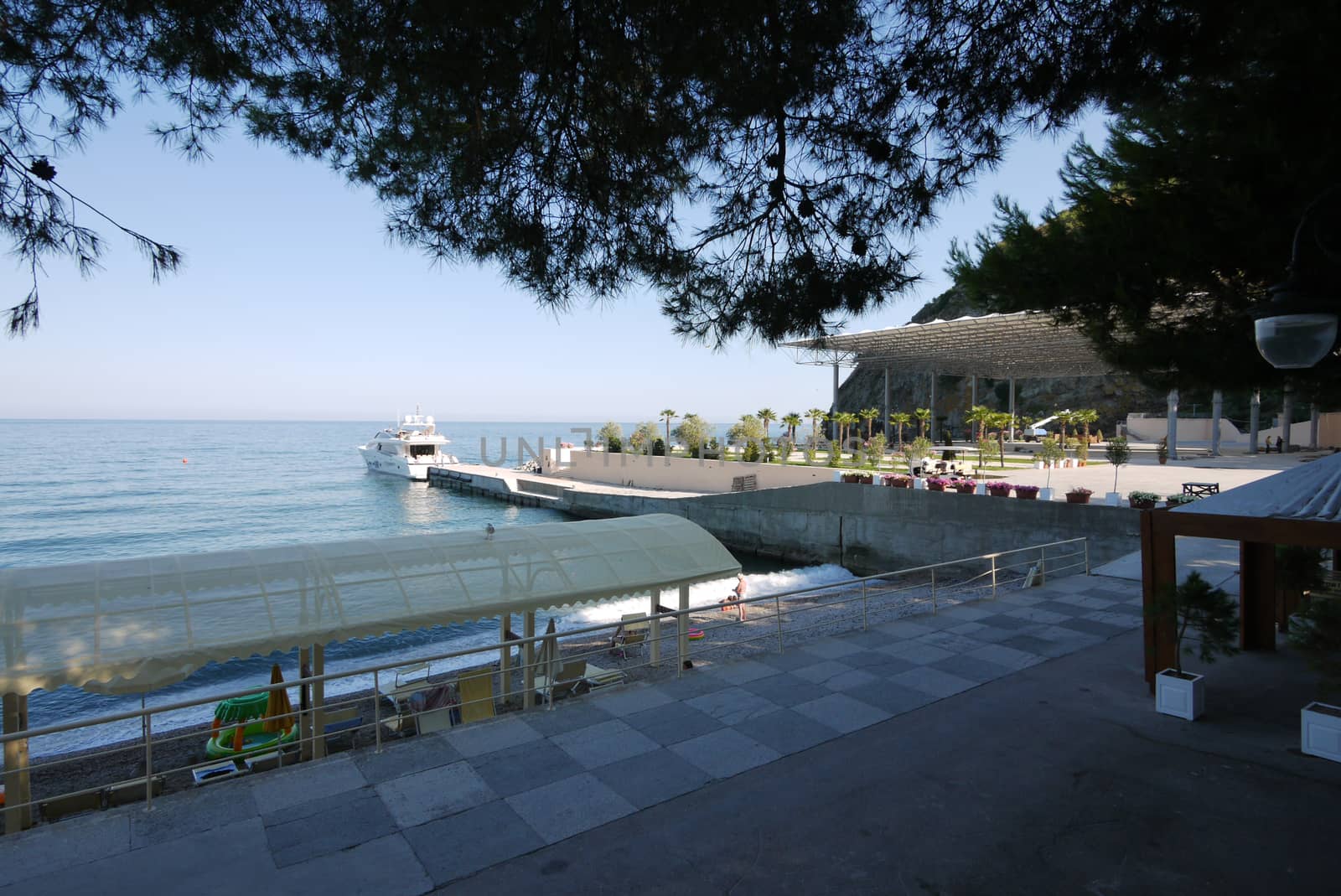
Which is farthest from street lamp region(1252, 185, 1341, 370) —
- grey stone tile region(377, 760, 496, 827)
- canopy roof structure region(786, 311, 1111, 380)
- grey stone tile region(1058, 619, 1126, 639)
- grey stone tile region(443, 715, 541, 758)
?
canopy roof structure region(786, 311, 1111, 380)

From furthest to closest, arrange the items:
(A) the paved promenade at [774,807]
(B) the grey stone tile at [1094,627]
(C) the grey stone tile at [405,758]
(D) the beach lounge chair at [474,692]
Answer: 1. (B) the grey stone tile at [1094,627]
2. (D) the beach lounge chair at [474,692]
3. (C) the grey stone tile at [405,758]
4. (A) the paved promenade at [774,807]

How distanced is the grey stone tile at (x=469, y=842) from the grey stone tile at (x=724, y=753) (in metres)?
1.58

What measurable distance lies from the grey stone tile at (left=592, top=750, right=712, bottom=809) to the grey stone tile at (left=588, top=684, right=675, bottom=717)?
1097mm

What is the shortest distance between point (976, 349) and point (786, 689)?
135 ft

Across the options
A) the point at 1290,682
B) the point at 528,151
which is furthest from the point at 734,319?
the point at 1290,682

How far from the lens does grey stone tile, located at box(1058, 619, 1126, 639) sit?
982 cm

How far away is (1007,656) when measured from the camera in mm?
8750

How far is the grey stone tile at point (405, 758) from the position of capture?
5551 millimetres

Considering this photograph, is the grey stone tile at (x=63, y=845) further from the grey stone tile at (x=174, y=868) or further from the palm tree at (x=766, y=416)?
the palm tree at (x=766, y=416)

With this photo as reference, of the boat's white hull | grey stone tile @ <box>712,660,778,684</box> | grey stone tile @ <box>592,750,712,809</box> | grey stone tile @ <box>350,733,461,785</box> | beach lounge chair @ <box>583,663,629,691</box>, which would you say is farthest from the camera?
the boat's white hull

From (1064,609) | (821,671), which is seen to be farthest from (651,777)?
(1064,609)

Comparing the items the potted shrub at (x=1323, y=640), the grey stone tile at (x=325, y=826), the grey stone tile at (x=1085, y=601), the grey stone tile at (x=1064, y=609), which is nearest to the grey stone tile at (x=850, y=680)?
the potted shrub at (x=1323, y=640)

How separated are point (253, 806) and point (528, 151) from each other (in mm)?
5172

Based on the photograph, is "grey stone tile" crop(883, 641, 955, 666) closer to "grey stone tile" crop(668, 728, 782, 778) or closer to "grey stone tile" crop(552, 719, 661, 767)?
"grey stone tile" crop(668, 728, 782, 778)
